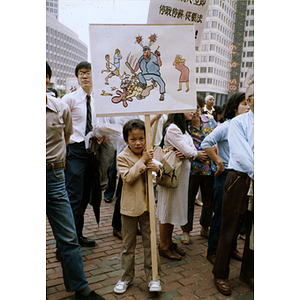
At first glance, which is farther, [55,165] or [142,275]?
[142,275]

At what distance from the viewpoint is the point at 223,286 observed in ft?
10.0

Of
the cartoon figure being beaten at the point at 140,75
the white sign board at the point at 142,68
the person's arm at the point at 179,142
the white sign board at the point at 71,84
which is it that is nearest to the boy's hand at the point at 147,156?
the white sign board at the point at 142,68

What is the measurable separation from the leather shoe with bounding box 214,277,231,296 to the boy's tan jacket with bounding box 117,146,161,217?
1.04 m

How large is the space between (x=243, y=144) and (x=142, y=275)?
1673mm

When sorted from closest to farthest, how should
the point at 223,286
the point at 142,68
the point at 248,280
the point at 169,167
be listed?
the point at 142,68 < the point at 223,286 < the point at 248,280 < the point at 169,167

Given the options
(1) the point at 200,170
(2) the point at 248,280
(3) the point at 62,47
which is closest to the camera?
(2) the point at 248,280

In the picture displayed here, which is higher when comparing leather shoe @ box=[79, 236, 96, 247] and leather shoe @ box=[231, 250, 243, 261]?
leather shoe @ box=[79, 236, 96, 247]

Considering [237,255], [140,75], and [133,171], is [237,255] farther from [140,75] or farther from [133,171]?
[140,75]

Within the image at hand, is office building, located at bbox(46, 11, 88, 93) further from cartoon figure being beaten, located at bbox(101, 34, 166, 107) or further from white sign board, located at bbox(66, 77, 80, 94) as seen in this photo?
cartoon figure being beaten, located at bbox(101, 34, 166, 107)

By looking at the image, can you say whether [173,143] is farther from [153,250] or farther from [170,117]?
[153,250]

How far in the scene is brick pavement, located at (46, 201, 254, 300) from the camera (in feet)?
9.65

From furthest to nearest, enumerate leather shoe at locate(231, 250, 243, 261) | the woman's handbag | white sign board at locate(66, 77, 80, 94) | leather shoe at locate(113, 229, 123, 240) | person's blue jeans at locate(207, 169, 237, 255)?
white sign board at locate(66, 77, 80, 94)
leather shoe at locate(113, 229, 123, 240)
leather shoe at locate(231, 250, 243, 261)
person's blue jeans at locate(207, 169, 237, 255)
the woman's handbag

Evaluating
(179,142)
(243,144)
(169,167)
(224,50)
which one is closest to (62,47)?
(179,142)

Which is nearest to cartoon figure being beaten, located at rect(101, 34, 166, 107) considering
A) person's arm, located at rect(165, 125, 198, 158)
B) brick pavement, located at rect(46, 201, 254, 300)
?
person's arm, located at rect(165, 125, 198, 158)
